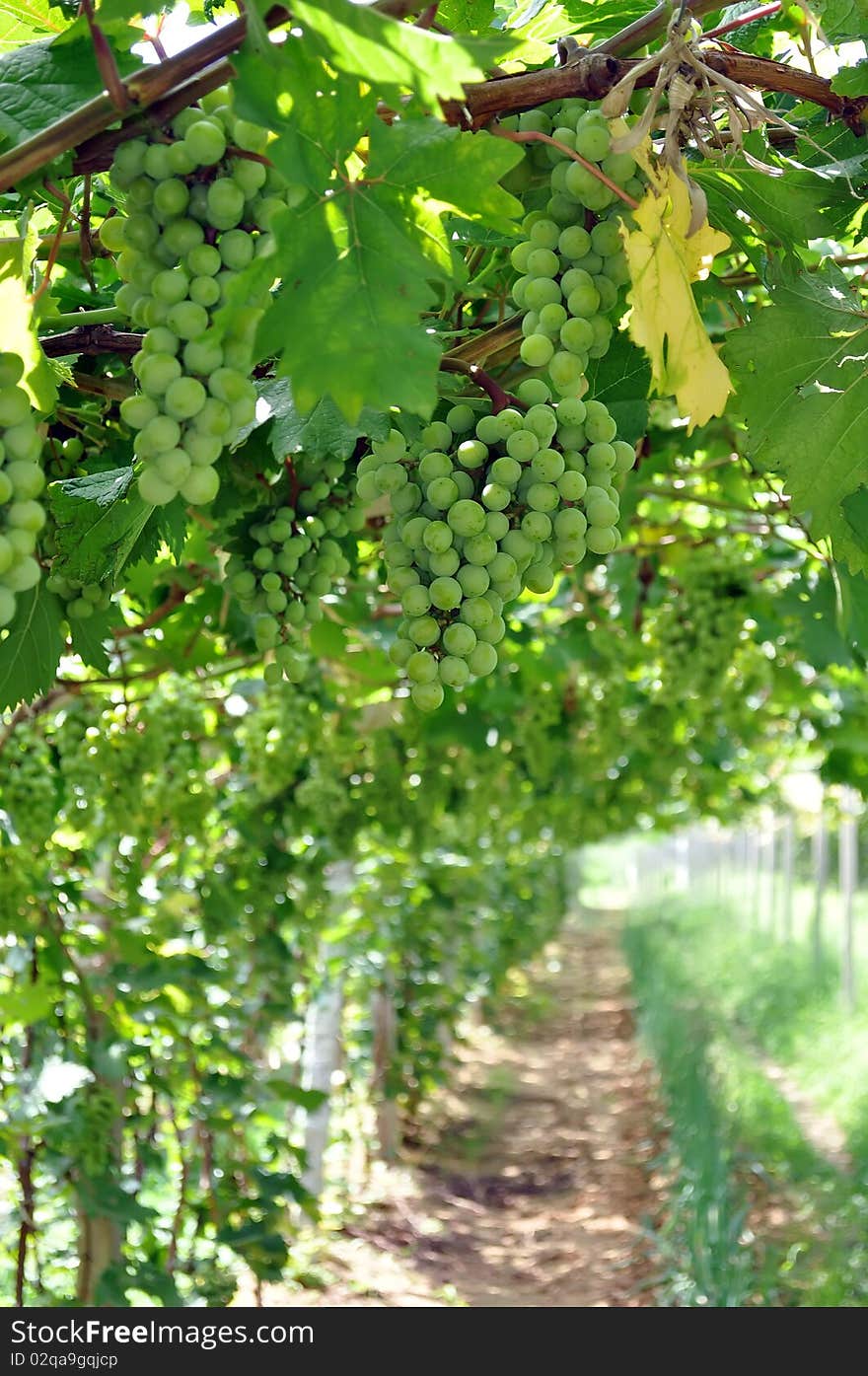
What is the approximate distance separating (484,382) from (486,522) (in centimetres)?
18

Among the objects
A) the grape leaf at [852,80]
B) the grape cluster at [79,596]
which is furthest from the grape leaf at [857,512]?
the grape cluster at [79,596]

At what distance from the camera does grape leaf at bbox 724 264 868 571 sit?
54.1 inches

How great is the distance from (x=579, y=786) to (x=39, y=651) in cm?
650

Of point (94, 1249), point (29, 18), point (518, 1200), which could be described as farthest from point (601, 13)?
point (518, 1200)

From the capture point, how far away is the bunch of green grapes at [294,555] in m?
1.56

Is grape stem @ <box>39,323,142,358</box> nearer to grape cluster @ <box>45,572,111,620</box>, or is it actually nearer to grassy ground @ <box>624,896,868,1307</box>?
grape cluster @ <box>45,572,111,620</box>

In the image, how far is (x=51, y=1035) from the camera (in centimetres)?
434

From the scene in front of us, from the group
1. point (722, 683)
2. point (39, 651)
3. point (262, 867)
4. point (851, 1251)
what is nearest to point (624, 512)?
point (39, 651)

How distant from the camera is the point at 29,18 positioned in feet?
4.00

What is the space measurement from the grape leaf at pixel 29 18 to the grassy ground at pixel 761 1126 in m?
5.48

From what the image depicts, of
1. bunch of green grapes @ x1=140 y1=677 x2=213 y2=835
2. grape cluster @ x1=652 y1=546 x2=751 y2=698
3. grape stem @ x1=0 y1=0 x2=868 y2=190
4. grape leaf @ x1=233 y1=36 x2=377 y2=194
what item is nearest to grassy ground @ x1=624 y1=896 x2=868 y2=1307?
grape cluster @ x1=652 y1=546 x2=751 y2=698

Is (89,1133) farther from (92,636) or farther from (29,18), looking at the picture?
(29,18)

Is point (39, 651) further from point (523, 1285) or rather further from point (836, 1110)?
point (836, 1110)

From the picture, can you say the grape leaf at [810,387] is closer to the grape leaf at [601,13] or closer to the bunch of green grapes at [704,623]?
the grape leaf at [601,13]
